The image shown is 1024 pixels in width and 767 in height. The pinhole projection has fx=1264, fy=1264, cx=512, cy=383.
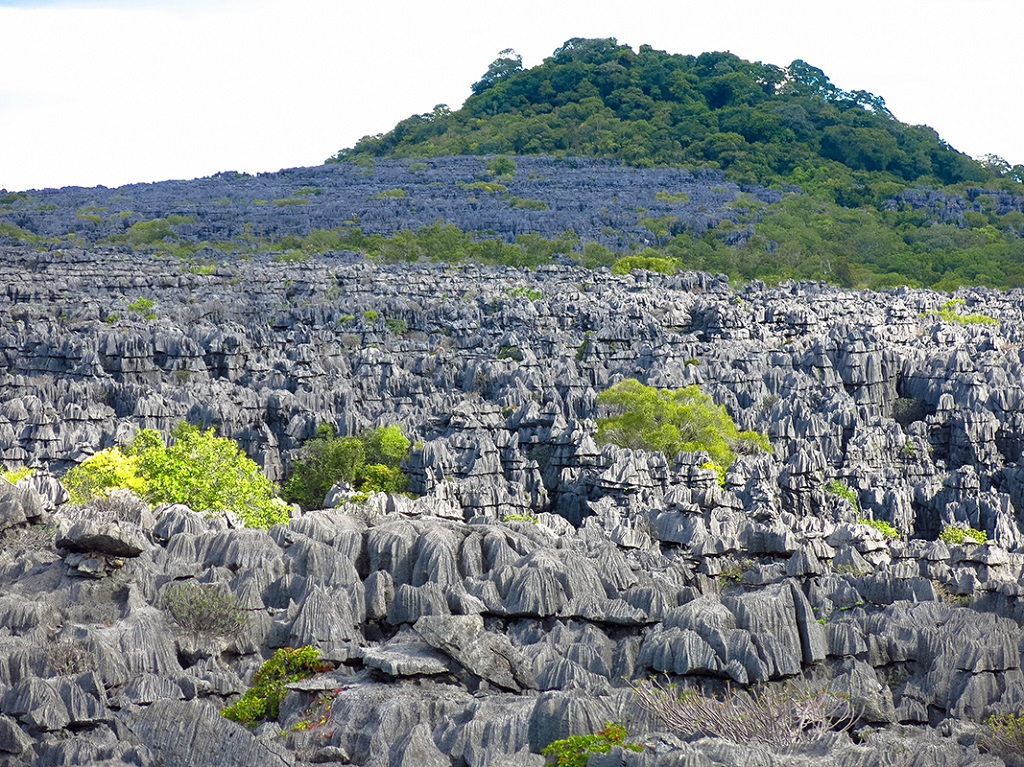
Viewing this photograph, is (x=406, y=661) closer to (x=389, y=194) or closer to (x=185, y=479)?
(x=185, y=479)

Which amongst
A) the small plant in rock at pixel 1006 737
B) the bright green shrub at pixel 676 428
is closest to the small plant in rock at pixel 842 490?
the bright green shrub at pixel 676 428

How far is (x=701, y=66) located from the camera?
196 meters

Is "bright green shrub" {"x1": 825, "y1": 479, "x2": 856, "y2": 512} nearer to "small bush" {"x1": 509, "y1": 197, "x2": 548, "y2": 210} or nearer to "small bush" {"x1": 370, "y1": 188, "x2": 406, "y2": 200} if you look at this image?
"small bush" {"x1": 509, "y1": 197, "x2": 548, "y2": 210}

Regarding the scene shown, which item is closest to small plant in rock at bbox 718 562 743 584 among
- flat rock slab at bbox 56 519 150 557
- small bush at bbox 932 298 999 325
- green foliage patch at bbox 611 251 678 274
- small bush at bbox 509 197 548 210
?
flat rock slab at bbox 56 519 150 557

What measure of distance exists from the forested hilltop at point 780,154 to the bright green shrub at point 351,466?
2627 inches

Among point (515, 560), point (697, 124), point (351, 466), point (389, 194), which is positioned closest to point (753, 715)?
point (515, 560)

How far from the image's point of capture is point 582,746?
18578 mm

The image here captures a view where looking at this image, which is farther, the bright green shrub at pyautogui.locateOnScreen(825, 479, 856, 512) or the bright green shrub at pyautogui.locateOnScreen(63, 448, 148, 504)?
the bright green shrub at pyautogui.locateOnScreen(825, 479, 856, 512)

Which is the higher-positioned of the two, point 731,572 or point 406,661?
point 406,661

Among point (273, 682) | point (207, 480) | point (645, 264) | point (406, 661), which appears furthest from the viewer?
point (645, 264)

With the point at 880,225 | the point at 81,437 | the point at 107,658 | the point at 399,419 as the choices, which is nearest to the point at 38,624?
the point at 107,658

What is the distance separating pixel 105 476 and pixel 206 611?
15556mm

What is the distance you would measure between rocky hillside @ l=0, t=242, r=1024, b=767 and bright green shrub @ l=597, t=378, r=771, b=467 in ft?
5.78

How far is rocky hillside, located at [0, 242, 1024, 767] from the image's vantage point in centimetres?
2034
